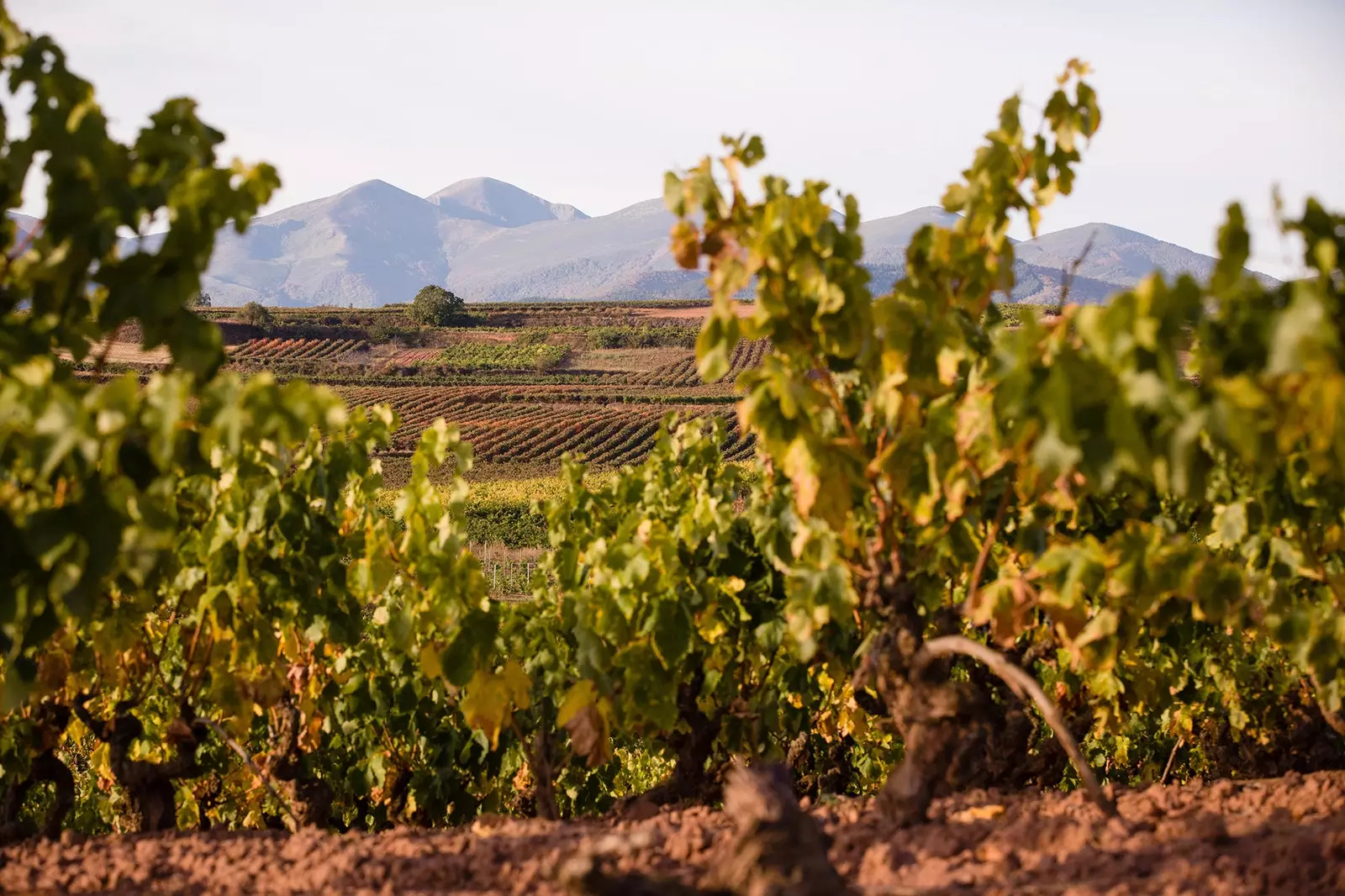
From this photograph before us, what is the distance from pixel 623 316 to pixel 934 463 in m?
94.6

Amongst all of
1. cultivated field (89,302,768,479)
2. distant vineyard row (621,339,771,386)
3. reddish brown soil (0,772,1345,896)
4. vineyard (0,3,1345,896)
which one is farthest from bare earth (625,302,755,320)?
reddish brown soil (0,772,1345,896)

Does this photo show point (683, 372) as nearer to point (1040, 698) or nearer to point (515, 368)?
point (515, 368)

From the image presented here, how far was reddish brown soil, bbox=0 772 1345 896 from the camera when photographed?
2508 millimetres

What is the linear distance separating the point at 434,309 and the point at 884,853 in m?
91.1

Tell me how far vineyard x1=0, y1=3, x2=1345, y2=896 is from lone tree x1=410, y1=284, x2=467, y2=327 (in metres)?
86.3

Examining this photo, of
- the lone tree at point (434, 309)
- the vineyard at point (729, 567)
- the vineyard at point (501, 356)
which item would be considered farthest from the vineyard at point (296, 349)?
the vineyard at point (729, 567)

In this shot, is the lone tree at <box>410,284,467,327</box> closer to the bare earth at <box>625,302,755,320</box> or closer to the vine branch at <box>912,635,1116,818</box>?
the bare earth at <box>625,302,755,320</box>

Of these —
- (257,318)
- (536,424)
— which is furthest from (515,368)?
(536,424)

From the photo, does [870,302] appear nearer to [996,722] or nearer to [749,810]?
[749,810]

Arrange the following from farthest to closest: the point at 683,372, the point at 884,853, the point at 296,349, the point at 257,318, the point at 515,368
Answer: the point at 257,318
the point at 515,368
the point at 296,349
the point at 683,372
the point at 884,853

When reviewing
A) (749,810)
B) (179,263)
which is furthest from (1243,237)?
(179,263)

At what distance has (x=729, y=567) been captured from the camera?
4.90m

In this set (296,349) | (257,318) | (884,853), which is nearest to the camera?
(884,853)

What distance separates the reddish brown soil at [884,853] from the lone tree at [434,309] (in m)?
88.7
